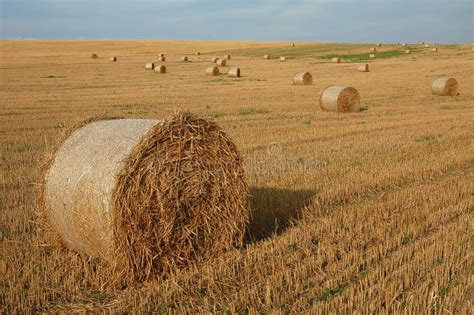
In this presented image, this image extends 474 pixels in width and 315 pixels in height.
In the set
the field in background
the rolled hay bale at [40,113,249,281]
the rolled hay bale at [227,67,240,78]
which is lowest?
the field in background

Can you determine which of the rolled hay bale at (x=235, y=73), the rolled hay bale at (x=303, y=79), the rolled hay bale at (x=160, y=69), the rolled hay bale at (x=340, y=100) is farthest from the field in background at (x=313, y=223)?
the rolled hay bale at (x=160, y=69)

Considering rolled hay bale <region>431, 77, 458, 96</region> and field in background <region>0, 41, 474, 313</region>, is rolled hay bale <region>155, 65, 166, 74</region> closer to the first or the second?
rolled hay bale <region>431, 77, 458, 96</region>

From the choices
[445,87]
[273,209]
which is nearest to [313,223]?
[273,209]

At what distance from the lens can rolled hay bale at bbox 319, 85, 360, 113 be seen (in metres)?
18.3

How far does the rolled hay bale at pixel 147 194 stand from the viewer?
534cm

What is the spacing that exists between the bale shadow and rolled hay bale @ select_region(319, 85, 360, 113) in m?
10.4

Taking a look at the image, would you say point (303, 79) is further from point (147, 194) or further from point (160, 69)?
point (147, 194)

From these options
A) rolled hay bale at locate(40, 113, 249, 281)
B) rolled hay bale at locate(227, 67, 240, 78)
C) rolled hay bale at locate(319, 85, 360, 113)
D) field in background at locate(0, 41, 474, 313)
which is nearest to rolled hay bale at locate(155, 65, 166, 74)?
rolled hay bale at locate(227, 67, 240, 78)

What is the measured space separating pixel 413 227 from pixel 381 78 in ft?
93.9

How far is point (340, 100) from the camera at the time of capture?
18.3m

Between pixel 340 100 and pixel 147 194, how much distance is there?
13.7 m

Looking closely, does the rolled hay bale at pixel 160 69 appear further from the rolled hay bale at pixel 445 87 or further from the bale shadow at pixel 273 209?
the bale shadow at pixel 273 209

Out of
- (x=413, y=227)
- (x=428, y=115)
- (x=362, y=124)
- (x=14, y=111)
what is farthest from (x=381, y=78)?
(x=413, y=227)

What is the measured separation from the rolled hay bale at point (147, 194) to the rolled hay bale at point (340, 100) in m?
12.7
